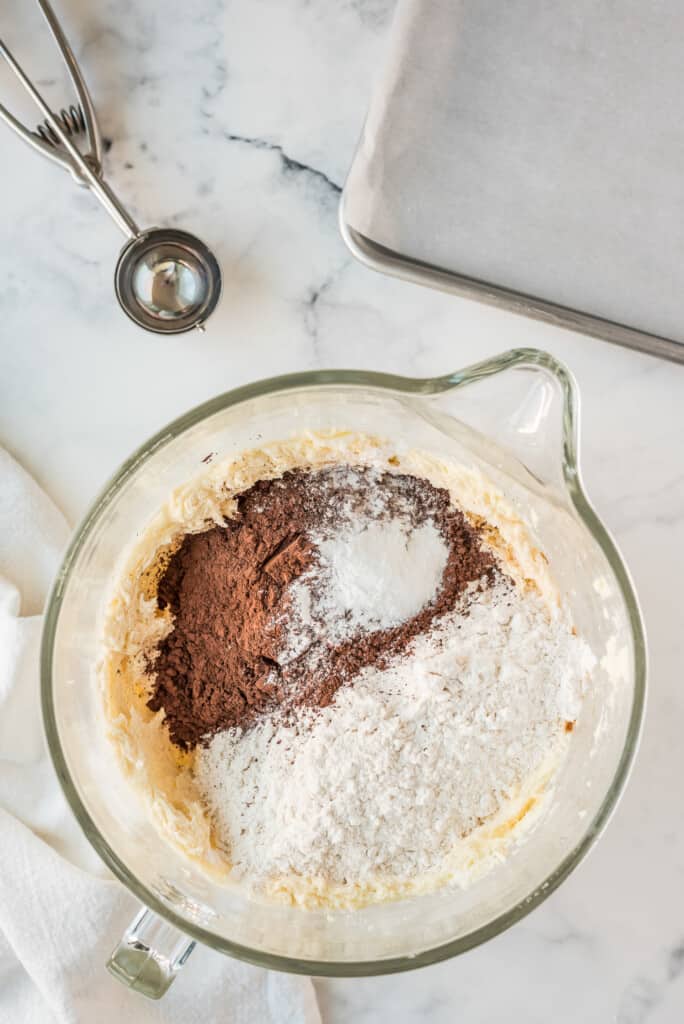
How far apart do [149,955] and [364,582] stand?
423mm

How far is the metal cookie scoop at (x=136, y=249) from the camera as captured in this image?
0.99 metres

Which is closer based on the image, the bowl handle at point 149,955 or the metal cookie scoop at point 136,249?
the bowl handle at point 149,955

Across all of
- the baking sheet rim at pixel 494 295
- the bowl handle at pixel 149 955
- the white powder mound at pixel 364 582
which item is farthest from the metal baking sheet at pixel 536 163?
the bowl handle at pixel 149 955

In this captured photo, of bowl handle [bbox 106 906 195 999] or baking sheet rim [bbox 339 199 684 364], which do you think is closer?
bowl handle [bbox 106 906 195 999]

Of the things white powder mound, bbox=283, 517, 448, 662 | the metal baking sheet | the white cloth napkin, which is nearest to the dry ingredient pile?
white powder mound, bbox=283, 517, 448, 662

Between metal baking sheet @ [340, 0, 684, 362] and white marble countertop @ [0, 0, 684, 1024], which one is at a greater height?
metal baking sheet @ [340, 0, 684, 362]

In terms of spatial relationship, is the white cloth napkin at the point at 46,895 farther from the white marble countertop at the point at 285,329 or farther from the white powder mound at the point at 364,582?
the white powder mound at the point at 364,582

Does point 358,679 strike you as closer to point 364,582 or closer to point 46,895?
point 364,582

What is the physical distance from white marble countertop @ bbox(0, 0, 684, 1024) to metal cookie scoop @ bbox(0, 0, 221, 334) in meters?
0.03

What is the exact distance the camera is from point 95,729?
0.93 m

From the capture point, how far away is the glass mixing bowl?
0.86 metres

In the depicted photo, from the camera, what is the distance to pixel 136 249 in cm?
102

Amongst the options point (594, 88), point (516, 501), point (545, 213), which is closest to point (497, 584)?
point (516, 501)

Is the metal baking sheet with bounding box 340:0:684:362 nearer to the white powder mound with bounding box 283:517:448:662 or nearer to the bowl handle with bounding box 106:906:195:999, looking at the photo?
the white powder mound with bounding box 283:517:448:662
